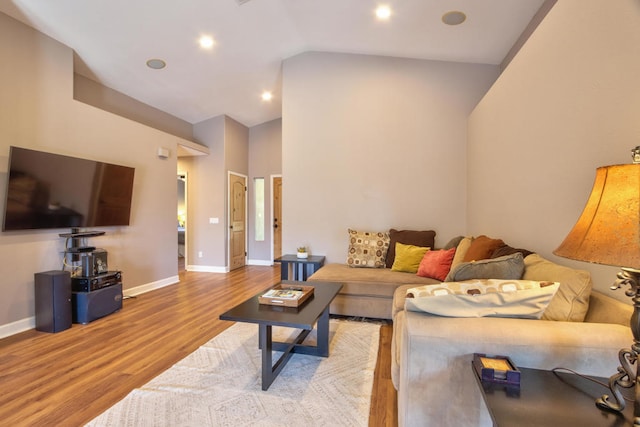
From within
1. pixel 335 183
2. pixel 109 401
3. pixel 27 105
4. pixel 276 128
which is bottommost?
pixel 109 401

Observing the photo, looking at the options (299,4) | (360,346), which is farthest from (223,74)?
(360,346)

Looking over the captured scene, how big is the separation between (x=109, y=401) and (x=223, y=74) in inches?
167

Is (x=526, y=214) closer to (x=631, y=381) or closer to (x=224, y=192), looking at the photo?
(x=631, y=381)

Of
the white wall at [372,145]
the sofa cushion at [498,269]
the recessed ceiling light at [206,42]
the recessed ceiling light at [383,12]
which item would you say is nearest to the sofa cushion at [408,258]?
the white wall at [372,145]

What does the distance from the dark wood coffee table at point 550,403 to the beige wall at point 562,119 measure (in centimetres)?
80

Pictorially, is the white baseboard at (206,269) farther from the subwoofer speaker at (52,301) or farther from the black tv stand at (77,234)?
the subwoofer speaker at (52,301)

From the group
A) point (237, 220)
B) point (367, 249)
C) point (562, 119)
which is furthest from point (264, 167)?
point (562, 119)

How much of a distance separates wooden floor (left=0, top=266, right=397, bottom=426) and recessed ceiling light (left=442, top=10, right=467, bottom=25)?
3.36 metres

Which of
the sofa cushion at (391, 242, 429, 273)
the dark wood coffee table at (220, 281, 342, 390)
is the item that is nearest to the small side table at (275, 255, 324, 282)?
the sofa cushion at (391, 242, 429, 273)

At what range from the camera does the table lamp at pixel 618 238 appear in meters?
0.84

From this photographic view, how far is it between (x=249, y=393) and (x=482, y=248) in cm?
222

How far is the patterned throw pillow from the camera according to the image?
13.2ft

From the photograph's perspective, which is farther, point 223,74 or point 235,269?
point 235,269

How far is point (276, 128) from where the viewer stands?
682 cm
